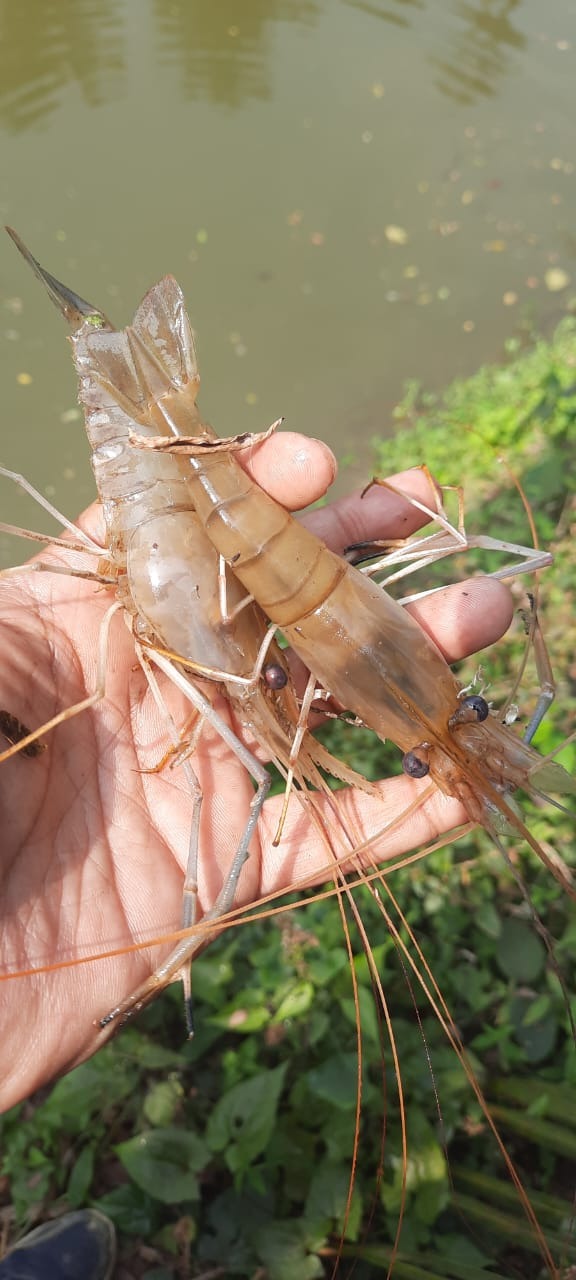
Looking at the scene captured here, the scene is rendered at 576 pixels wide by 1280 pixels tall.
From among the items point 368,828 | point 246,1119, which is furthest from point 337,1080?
point 368,828

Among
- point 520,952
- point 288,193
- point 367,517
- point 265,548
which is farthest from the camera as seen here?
point 288,193

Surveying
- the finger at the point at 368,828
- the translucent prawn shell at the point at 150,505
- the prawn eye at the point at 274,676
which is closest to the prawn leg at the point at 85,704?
the translucent prawn shell at the point at 150,505

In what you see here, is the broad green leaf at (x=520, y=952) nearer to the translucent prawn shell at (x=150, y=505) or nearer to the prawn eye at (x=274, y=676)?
the prawn eye at (x=274, y=676)

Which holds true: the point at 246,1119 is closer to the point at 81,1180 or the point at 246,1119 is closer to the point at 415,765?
the point at 81,1180

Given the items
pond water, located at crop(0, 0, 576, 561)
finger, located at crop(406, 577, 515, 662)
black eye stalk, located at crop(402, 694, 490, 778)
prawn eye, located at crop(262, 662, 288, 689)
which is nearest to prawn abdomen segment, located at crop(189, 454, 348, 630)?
prawn eye, located at crop(262, 662, 288, 689)

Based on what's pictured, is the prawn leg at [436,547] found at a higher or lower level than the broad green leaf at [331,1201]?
higher
